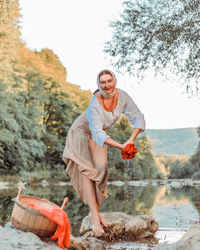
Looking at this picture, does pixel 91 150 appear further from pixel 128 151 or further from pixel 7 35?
pixel 7 35

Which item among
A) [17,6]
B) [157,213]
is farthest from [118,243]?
A: [17,6]

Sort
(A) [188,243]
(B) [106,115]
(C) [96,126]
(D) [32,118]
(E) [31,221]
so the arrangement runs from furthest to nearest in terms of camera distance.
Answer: (D) [32,118], (B) [106,115], (C) [96,126], (E) [31,221], (A) [188,243]

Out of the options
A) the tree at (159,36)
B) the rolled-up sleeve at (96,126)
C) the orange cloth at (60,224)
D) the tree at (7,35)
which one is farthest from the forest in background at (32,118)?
the orange cloth at (60,224)

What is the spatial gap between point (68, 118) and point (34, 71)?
5935mm

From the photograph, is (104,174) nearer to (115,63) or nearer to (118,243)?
(118,243)

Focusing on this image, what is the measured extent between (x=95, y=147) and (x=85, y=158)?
0.71ft

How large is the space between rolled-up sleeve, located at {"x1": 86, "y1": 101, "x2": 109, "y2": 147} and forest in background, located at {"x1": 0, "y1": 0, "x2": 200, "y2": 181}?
55.7 ft

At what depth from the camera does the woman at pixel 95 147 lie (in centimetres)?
493

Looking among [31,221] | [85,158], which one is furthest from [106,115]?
[31,221]

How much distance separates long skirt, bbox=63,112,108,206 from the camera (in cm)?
521

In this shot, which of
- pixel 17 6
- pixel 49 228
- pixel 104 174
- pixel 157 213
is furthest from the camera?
pixel 17 6

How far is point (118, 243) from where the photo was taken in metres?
5.43

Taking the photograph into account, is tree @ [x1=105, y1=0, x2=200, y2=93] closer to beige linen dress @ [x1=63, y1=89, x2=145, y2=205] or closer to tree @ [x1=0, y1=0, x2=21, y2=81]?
beige linen dress @ [x1=63, y1=89, x2=145, y2=205]

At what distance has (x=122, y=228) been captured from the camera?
19.3ft
